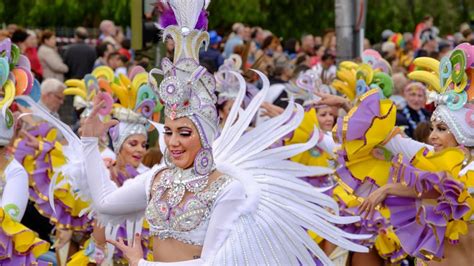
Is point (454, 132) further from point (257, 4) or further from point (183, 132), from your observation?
point (257, 4)

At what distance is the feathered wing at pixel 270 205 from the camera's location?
24.2 feet

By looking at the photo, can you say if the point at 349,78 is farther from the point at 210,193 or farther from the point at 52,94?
the point at 210,193

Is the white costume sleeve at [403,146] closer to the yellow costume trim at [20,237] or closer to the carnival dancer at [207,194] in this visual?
the carnival dancer at [207,194]

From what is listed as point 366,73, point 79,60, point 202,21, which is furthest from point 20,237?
point 79,60

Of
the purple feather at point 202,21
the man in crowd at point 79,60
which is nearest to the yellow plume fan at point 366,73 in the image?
the purple feather at point 202,21

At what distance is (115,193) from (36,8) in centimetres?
1660

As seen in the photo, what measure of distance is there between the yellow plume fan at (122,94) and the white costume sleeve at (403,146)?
3.26m

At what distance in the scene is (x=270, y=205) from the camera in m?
7.52

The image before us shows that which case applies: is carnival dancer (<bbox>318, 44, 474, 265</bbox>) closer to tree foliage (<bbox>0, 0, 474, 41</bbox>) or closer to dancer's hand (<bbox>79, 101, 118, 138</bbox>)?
dancer's hand (<bbox>79, 101, 118, 138</bbox>)

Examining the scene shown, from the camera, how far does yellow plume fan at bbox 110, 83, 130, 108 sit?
11906mm

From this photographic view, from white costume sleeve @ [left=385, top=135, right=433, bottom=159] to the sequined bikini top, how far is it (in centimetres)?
202

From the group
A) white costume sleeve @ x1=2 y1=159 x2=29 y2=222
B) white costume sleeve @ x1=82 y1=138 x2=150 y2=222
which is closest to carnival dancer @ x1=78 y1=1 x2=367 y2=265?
white costume sleeve @ x1=82 y1=138 x2=150 y2=222

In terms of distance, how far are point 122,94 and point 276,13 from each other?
51.6ft

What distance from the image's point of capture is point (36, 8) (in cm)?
2431
